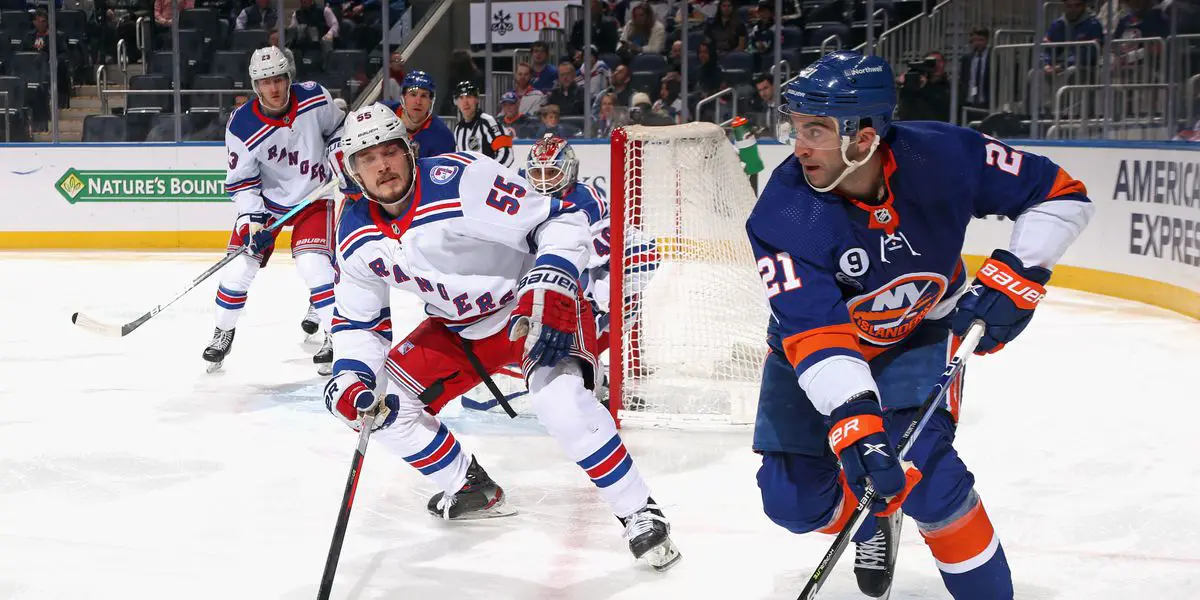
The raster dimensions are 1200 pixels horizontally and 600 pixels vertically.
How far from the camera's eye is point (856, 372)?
1962mm

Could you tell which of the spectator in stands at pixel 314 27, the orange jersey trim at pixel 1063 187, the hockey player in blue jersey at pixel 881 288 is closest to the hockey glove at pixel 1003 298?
the hockey player in blue jersey at pixel 881 288

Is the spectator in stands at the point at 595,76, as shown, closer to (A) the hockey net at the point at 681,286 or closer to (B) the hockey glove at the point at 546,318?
(A) the hockey net at the point at 681,286

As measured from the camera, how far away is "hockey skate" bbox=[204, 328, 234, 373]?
16.9 ft

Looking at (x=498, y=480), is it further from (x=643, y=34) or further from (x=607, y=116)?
(x=643, y=34)

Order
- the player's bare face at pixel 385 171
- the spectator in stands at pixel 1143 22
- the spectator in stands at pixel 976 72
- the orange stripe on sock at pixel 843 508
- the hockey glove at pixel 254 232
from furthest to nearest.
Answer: the spectator in stands at pixel 976 72 → the spectator in stands at pixel 1143 22 → the hockey glove at pixel 254 232 → the player's bare face at pixel 385 171 → the orange stripe on sock at pixel 843 508

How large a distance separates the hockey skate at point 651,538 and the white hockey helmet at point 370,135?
2.96ft

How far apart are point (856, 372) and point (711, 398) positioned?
2.37m

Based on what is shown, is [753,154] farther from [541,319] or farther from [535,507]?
[541,319]

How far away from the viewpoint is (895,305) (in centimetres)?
220

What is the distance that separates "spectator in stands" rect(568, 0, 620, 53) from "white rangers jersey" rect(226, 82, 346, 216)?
407cm

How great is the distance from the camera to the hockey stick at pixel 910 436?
6.87 feet

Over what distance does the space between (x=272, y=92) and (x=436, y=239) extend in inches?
Answer: 103

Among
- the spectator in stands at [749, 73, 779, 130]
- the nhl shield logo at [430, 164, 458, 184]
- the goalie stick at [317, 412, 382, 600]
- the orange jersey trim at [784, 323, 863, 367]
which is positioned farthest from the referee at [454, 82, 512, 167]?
the orange jersey trim at [784, 323, 863, 367]

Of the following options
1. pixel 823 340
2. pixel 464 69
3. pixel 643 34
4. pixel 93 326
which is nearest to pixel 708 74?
pixel 643 34
